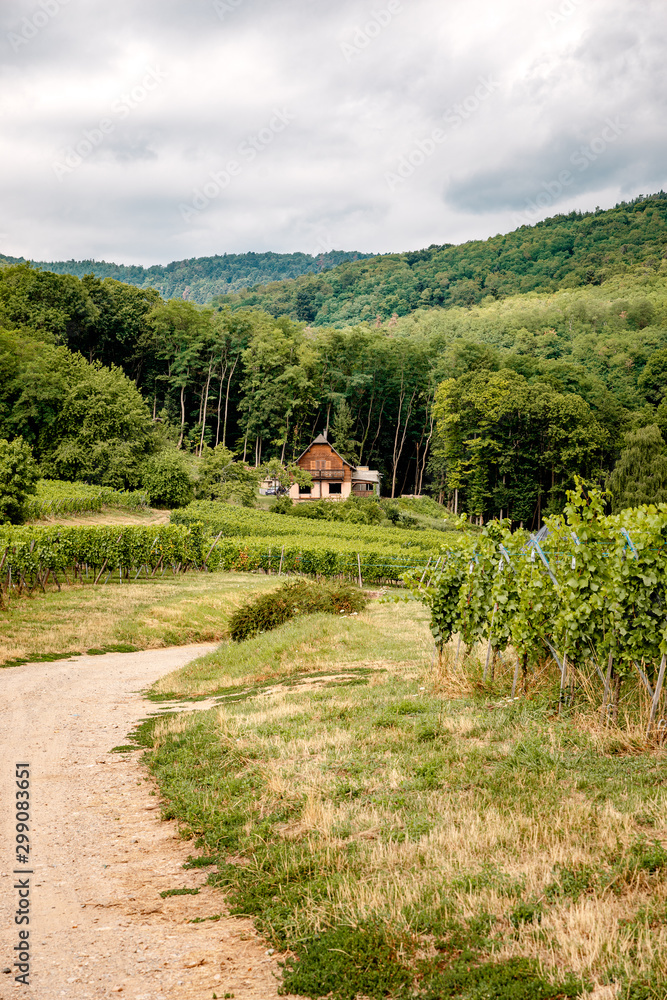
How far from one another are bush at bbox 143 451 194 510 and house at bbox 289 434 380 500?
1524cm

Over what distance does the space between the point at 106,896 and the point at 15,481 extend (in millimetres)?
38055

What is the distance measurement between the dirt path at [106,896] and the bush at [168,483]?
48496mm

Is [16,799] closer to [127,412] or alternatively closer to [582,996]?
[582,996]

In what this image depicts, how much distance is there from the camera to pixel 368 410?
8750 centimetres

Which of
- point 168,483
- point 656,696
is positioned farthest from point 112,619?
point 168,483

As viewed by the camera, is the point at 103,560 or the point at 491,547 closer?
the point at 491,547

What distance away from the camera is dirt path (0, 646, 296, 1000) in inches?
194

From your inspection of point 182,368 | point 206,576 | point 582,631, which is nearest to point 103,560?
point 206,576

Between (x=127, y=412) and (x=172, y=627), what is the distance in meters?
44.0

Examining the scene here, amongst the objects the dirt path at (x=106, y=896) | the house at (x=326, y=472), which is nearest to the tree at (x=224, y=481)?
the house at (x=326, y=472)

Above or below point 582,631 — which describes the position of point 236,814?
below

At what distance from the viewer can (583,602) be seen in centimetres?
887

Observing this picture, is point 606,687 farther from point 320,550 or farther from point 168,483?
point 168,483

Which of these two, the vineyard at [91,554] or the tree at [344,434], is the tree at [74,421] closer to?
the tree at [344,434]
